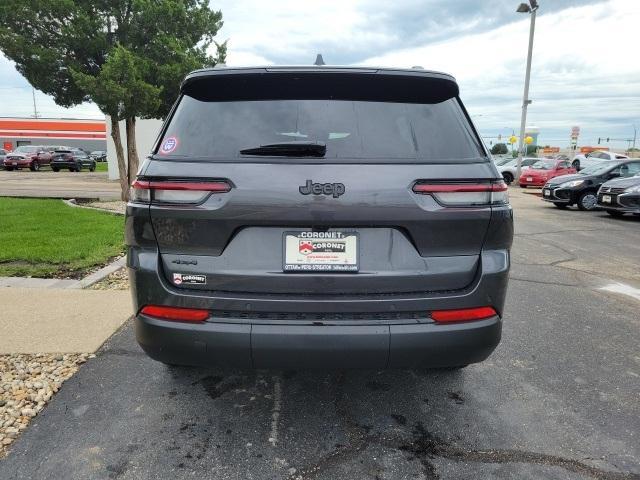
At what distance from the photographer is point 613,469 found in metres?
2.32

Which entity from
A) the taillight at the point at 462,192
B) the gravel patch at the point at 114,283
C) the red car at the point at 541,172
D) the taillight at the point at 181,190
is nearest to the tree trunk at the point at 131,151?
the gravel patch at the point at 114,283

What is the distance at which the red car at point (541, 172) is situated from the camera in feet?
79.8

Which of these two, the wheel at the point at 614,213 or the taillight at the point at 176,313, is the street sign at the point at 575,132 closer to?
the wheel at the point at 614,213

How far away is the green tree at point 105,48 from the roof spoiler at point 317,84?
872 cm

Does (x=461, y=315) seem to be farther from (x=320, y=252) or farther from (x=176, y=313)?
(x=176, y=313)

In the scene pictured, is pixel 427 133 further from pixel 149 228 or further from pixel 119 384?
pixel 119 384

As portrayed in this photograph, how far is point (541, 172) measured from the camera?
2442 cm

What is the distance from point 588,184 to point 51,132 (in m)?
63.8

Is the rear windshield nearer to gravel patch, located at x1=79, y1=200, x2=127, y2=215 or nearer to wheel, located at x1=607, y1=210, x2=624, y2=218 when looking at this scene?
gravel patch, located at x1=79, y1=200, x2=127, y2=215

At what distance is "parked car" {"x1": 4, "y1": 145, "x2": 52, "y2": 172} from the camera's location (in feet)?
107

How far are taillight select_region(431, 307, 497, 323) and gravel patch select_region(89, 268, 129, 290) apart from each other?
387cm

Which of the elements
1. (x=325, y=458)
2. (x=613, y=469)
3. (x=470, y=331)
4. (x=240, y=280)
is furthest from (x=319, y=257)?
(x=613, y=469)

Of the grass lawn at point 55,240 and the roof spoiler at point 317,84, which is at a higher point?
the roof spoiler at point 317,84

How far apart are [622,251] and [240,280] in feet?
25.9
